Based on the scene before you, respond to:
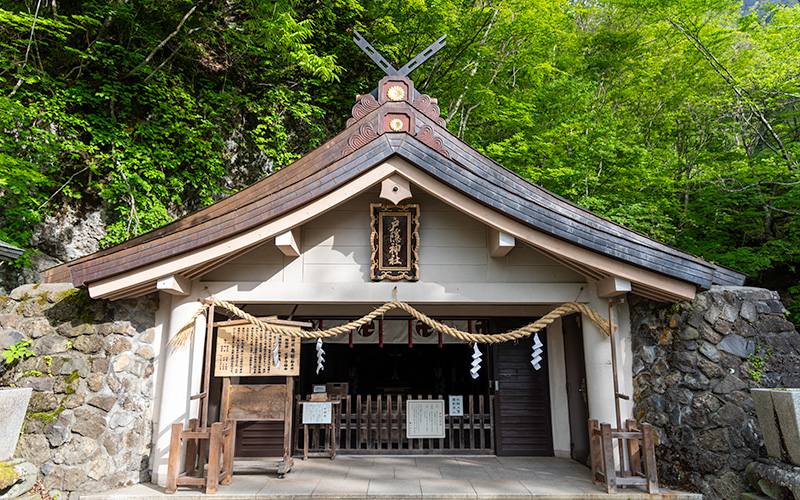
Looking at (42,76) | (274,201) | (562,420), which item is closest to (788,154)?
(562,420)

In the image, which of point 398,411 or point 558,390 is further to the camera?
point 558,390

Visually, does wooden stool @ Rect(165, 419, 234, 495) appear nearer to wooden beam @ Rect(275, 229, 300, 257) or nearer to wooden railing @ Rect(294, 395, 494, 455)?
wooden railing @ Rect(294, 395, 494, 455)

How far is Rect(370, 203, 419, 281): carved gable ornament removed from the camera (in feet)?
21.4

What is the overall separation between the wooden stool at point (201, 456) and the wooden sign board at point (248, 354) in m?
0.78

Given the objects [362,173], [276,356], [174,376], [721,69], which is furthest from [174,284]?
[721,69]

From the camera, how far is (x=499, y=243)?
6.18 meters

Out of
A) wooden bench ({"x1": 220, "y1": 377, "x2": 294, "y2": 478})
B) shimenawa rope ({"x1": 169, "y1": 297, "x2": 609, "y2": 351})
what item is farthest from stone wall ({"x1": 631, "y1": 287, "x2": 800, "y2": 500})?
wooden bench ({"x1": 220, "y1": 377, "x2": 294, "y2": 478})

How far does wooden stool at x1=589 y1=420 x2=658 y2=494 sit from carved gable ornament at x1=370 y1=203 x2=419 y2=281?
326 cm

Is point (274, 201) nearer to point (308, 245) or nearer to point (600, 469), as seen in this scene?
point (308, 245)

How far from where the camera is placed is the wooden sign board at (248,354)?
6.71 meters

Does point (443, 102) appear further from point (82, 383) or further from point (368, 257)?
point (82, 383)

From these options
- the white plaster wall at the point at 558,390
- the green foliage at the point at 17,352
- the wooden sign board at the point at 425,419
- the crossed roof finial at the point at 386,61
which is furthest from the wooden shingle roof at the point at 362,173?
the wooden sign board at the point at 425,419

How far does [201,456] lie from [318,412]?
2472 millimetres

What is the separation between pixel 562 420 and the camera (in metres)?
8.40
